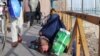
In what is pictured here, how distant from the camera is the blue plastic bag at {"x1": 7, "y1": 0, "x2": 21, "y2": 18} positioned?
582 cm

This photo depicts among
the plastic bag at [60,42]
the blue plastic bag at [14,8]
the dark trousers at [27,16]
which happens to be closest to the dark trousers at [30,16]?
the dark trousers at [27,16]

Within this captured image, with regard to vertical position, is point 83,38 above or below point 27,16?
above

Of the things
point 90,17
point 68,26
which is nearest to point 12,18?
point 90,17

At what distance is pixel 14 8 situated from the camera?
5.85m

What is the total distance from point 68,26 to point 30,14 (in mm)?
10693

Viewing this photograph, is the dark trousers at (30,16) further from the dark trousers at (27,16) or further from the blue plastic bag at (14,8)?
the blue plastic bag at (14,8)

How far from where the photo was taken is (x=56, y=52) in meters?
6.88

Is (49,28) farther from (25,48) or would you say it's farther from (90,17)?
(90,17)

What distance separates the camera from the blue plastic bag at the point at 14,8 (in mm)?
5825

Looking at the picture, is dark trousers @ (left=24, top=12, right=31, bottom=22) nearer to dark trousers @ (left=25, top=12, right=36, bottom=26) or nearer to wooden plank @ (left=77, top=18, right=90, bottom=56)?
dark trousers @ (left=25, top=12, right=36, bottom=26)

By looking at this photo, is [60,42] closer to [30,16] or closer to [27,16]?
[30,16]

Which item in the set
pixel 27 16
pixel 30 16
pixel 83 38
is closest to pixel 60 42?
pixel 83 38

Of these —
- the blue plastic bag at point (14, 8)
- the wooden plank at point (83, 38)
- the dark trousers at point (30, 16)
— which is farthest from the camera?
the dark trousers at point (30, 16)

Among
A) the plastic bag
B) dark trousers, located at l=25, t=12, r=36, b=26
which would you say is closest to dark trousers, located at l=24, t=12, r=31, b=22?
dark trousers, located at l=25, t=12, r=36, b=26
